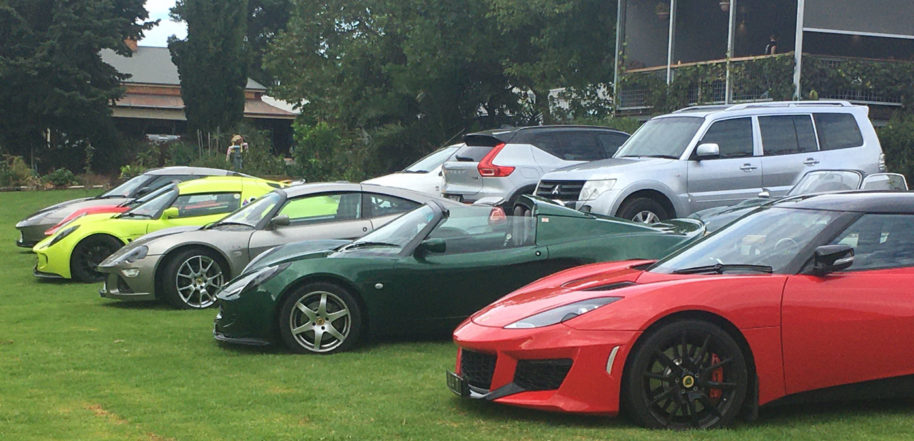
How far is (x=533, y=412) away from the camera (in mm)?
6453

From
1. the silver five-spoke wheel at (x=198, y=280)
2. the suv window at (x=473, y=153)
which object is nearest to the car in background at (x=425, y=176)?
the suv window at (x=473, y=153)

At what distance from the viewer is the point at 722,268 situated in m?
6.30

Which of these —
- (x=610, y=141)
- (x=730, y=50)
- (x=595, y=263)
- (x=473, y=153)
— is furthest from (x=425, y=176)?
(x=595, y=263)

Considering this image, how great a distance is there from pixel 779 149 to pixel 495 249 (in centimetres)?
593

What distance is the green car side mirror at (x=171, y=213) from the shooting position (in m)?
13.9

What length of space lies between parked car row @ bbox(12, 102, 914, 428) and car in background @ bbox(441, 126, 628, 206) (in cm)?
3

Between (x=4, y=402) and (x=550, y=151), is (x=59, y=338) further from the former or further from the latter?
(x=550, y=151)

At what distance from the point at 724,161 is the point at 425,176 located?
20.1 ft

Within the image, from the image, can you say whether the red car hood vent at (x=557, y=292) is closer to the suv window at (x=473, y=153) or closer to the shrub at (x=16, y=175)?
the suv window at (x=473, y=153)

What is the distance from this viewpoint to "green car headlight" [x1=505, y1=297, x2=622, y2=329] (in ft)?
19.9

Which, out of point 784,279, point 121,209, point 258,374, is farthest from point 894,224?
point 121,209

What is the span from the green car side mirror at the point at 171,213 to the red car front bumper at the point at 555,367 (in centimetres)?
845

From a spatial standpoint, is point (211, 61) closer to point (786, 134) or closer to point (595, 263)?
point (786, 134)

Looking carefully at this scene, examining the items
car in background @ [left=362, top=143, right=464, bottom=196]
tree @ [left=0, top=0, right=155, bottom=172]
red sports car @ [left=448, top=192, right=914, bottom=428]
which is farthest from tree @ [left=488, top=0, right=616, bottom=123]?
red sports car @ [left=448, top=192, right=914, bottom=428]
